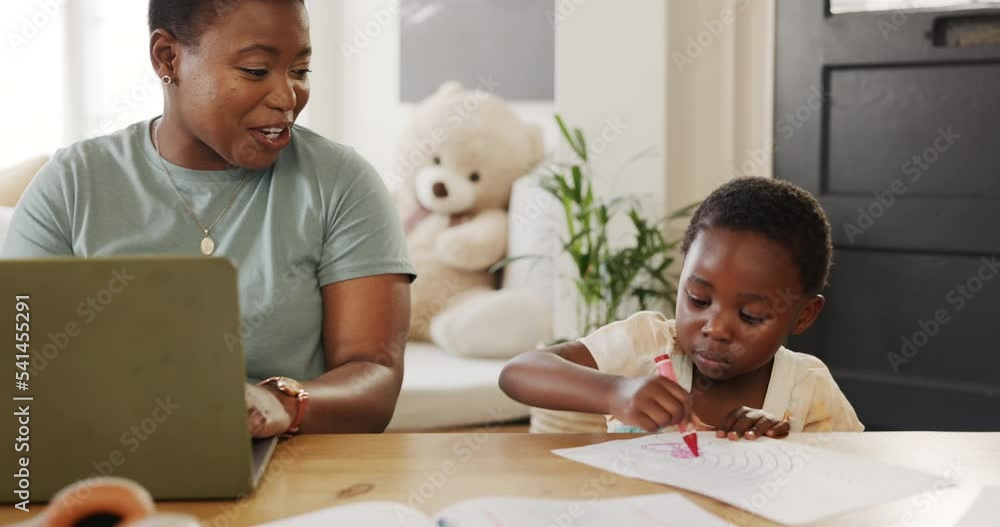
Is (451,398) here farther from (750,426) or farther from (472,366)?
(750,426)

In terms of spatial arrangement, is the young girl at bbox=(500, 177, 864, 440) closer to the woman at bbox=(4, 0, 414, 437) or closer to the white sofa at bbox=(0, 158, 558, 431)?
the woman at bbox=(4, 0, 414, 437)

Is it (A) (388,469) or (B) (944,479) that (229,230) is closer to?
(A) (388,469)

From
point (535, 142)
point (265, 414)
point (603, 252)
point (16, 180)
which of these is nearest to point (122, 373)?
point (265, 414)

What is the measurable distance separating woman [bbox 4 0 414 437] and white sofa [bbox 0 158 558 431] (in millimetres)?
1045

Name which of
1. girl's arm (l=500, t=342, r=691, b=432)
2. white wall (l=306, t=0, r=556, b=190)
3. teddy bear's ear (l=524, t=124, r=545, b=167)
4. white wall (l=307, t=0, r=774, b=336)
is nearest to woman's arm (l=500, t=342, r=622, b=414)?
girl's arm (l=500, t=342, r=691, b=432)

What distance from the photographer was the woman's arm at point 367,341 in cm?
129

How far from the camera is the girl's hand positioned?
3.64 ft

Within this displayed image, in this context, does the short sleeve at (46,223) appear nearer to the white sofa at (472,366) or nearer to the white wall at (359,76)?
the white sofa at (472,366)

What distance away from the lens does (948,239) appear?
9.19 ft

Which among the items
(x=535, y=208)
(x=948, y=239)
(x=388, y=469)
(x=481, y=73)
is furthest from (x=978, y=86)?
(x=388, y=469)

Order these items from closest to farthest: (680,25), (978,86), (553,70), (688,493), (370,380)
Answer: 1. (688,493)
2. (370,380)
3. (978,86)
4. (680,25)
5. (553,70)

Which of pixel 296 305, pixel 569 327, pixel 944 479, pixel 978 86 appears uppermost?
pixel 978 86

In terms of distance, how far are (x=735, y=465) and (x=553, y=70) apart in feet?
8.83

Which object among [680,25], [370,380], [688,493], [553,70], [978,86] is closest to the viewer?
[688,493]
